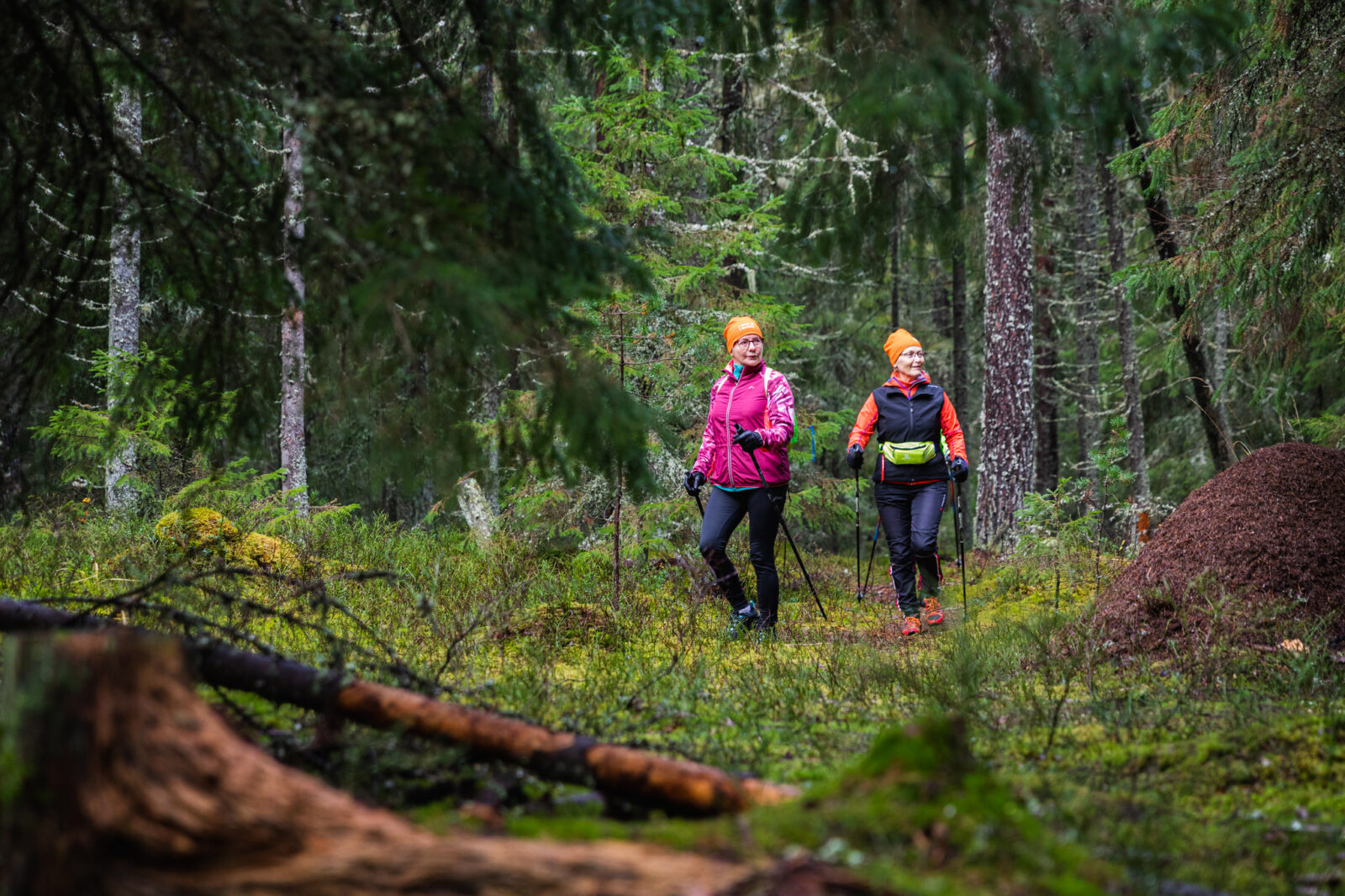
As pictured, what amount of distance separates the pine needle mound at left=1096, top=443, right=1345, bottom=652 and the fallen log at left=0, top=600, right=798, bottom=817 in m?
3.64

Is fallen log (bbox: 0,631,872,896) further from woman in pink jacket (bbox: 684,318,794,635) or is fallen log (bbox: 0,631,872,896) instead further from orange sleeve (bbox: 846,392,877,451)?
orange sleeve (bbox: 846,392,877,451)

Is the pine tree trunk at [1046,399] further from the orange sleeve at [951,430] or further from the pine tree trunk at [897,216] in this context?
the orange sleeve at [951,430]

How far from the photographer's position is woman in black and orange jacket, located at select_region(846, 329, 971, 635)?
786 centimetres

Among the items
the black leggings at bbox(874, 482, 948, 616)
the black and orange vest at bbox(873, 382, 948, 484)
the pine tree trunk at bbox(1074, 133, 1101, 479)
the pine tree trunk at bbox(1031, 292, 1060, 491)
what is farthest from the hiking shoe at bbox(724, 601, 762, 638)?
the pine tree trunk at bbox(1031, 292, 1060, 491)

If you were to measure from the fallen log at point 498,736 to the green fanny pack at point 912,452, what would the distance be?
565cm

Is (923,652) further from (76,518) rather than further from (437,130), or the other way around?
(76,518)

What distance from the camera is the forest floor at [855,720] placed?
1.98m

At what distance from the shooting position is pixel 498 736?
9.07 ft

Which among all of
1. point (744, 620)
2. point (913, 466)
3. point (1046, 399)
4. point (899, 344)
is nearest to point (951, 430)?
point (913, 466)

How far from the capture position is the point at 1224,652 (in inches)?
181

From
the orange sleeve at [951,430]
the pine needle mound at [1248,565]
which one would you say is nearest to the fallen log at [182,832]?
the pine needle mound at [1248,565]

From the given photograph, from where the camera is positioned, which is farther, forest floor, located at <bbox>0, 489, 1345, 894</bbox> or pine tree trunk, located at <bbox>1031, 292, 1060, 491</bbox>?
pine tree trunk, located at <bbox>1031, 292, 1060, 491</bbox>

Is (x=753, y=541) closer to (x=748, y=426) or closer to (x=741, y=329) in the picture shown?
(x=748, y=426)

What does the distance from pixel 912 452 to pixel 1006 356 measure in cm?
485
